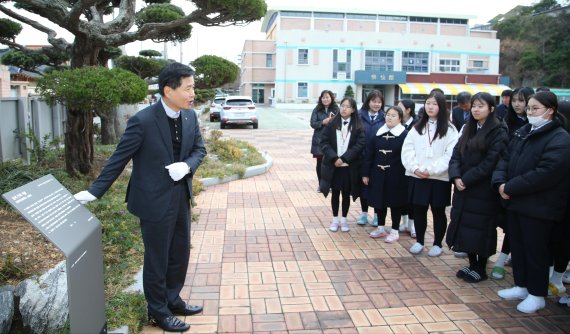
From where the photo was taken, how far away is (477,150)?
439 centimetres

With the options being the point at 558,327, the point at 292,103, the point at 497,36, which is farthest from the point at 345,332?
the point at 497,36

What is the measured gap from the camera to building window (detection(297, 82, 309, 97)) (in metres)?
51.2

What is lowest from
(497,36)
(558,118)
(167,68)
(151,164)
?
(151,164)

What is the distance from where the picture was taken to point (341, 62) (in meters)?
51.4

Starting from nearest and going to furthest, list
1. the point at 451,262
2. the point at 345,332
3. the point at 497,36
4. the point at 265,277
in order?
the point at 345,332 → the point at 265,277 → the point at 451,262 → the point at 497,36

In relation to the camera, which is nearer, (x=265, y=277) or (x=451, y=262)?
(x=265, y=277)

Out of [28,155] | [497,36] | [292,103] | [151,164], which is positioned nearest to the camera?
[151,164]

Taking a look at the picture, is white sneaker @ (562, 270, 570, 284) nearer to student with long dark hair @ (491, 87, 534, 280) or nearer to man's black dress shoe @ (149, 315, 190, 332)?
student with long dark hair @ (491, 87, 534, 280)

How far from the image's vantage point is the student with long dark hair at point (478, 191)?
4.31 metres

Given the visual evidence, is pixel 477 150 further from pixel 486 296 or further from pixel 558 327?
pixel 558 327

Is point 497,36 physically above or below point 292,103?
above

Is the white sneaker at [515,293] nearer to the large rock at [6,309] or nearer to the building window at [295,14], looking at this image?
the large rock at [6,309]

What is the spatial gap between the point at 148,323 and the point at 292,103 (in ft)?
154

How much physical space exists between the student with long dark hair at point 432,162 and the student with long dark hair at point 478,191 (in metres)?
0.39
